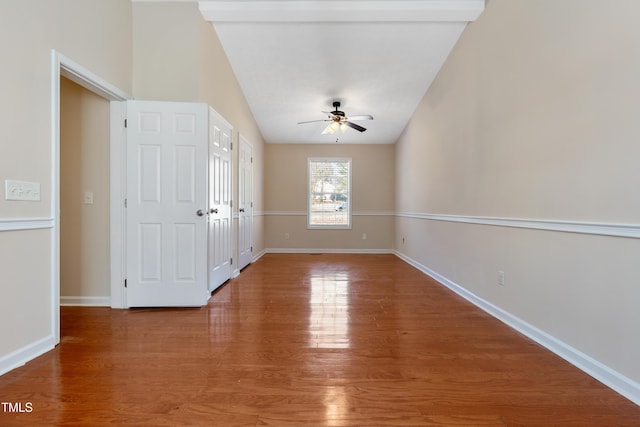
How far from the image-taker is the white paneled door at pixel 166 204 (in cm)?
315

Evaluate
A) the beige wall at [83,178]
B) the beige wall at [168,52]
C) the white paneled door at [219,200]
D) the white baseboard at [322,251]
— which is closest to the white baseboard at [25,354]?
the beige wall at [83,178]

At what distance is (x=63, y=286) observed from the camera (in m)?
3.21

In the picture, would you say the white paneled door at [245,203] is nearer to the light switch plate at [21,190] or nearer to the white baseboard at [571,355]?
the light switch plate at [21,190]

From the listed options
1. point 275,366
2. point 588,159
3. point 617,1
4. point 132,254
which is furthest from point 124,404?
point 617,1

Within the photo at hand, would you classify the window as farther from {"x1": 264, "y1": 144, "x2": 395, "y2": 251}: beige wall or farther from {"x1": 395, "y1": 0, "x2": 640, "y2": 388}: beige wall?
{"x1": 395, "y1": 0, "x2": 640, "y2": 388}: beige wall

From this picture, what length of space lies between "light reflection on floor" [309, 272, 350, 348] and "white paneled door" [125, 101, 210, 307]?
1.21 metres

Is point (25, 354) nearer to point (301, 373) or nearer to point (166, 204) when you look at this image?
point (166, 204)

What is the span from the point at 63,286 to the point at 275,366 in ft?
8.57

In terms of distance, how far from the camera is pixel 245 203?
17.9ft

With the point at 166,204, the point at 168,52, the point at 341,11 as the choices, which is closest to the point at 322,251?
the point at 166,204

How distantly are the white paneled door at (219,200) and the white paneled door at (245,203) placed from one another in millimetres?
711

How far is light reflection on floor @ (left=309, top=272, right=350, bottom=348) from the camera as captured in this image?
241cm

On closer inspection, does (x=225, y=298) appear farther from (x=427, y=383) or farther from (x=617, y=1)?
(x=617, y=1)

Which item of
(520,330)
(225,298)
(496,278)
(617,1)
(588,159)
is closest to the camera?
(617,1)
